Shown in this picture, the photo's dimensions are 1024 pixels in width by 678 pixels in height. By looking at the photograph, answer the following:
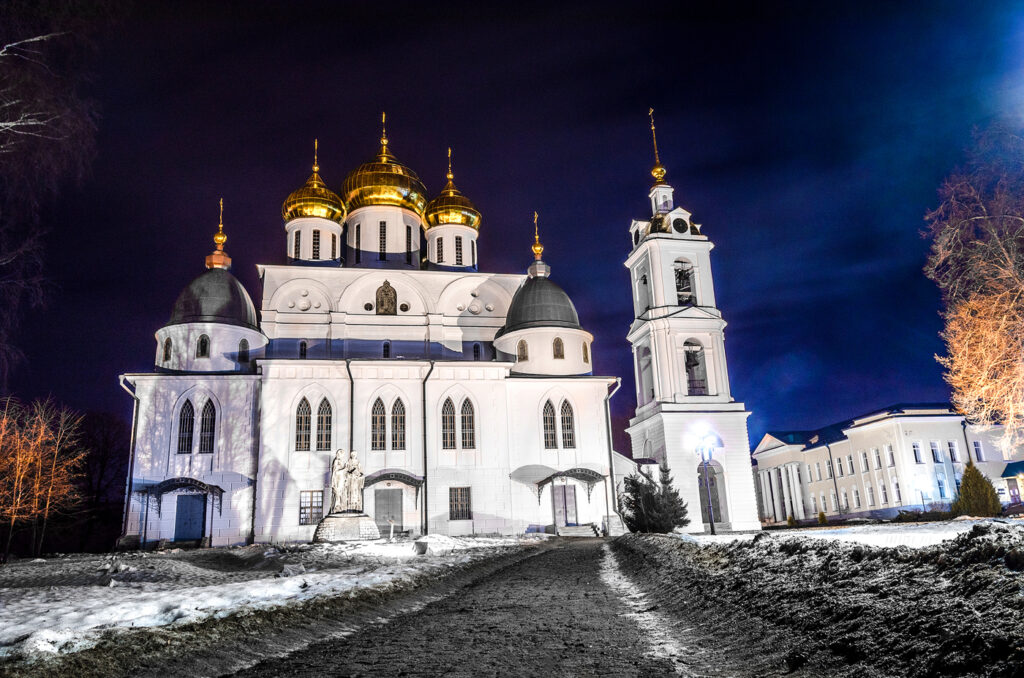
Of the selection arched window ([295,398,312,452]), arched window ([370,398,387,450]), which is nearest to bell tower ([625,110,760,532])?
arched window ([370,398,387,450])

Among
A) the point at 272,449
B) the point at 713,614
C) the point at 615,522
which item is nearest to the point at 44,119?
the point at 713,614

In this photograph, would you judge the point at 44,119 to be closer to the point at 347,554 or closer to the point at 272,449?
the point at 347,554

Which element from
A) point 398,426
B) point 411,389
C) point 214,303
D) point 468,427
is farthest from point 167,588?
point 214,303

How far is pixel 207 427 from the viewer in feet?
94.2

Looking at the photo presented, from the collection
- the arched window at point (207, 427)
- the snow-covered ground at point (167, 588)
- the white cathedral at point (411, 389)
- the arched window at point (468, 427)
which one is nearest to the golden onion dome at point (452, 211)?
the white cathedral at point (411, 389)

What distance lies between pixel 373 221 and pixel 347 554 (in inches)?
959

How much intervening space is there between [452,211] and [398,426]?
13.7 meters

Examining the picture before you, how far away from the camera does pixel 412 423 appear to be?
96.7 feet

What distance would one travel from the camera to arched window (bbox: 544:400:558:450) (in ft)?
101

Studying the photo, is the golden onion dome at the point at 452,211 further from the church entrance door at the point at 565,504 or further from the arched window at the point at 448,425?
the church entrance door at the point at 565,504

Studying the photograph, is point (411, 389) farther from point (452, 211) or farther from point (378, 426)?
point (452, 211)

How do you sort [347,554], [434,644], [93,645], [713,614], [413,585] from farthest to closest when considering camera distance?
[347,554] < [413,585] < [713,614] < [434,644] < [93,645]

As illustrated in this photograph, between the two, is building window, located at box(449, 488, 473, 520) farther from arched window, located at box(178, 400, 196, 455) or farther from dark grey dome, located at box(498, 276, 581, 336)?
arched window, located at box(178, 400, 196, 455)

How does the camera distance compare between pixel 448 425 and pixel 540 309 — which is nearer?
pixel 448 425
